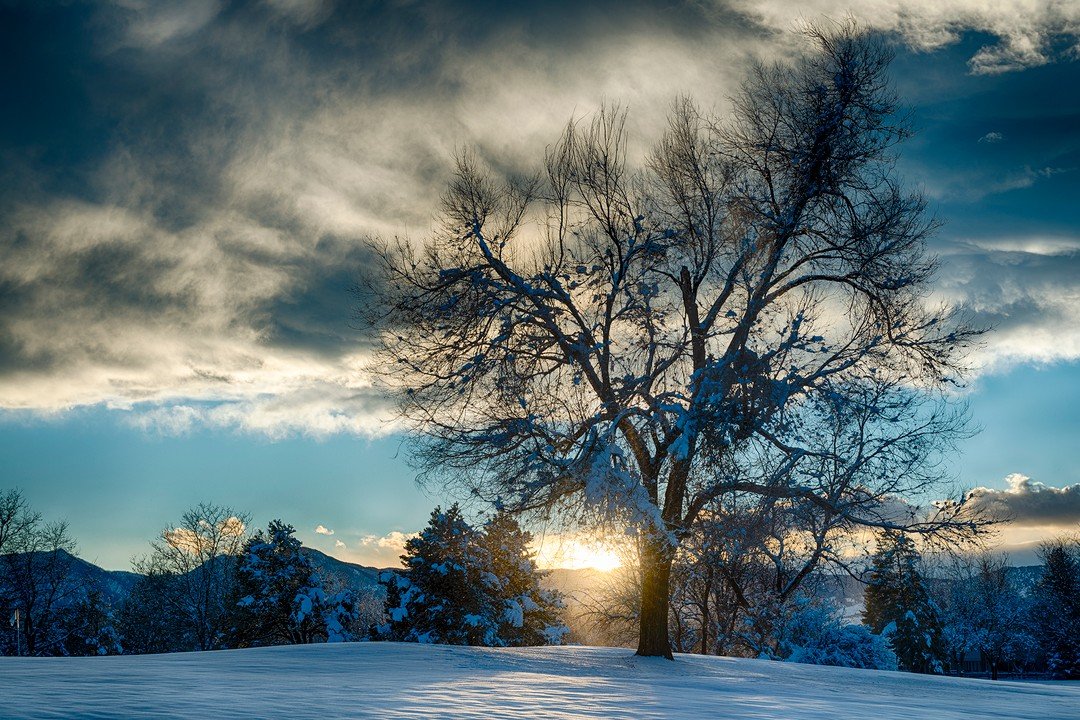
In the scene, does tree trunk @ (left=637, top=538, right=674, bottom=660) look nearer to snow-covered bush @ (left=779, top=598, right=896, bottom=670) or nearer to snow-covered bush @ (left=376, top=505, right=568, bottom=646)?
snow-covered bush @ (left=779, top=598, right=896, bottom=670)

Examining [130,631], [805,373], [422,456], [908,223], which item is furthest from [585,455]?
[130,631]

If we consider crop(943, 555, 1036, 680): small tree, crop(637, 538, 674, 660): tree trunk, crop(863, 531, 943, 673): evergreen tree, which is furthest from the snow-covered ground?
crop(943, 555, 1036, 680): small tree

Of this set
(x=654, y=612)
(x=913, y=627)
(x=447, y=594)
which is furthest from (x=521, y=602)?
(x=913, y=627)

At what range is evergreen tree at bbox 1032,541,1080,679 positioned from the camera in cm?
4819

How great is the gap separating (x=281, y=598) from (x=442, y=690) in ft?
110

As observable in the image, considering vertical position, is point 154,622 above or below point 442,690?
below

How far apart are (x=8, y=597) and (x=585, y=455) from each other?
44.8 meters

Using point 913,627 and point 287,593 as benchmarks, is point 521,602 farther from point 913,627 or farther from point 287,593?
point 913,627

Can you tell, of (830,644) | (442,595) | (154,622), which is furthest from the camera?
(154,622)

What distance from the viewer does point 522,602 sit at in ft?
121

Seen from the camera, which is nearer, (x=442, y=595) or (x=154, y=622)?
(x=442, y=595)

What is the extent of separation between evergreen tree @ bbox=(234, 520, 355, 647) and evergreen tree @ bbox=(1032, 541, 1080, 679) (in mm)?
46021

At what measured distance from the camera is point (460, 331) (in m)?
15.4

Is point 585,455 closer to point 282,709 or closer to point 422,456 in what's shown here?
point 422,456
